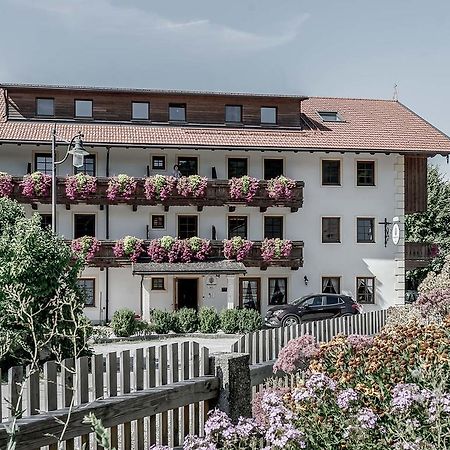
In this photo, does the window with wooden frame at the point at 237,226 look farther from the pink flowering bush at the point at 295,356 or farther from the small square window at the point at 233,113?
the pink flowering bush at the point at 295,356

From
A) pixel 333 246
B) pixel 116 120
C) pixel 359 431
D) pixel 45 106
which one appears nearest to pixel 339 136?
pixel 333 246

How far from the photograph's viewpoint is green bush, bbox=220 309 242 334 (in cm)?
2869

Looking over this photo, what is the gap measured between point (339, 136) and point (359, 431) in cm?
3180

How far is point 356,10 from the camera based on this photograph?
1152 centimetres

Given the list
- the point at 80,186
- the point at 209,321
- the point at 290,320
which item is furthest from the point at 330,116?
the point at 209,321

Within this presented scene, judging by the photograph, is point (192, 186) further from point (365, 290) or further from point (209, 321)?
point (365, 290)

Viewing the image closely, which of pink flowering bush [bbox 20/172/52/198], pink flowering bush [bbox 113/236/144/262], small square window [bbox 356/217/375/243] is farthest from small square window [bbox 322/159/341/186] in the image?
pink flowering bush [bbox 20/172/52/198]

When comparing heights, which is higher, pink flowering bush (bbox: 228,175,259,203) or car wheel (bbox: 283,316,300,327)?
pink flowering bush (bbox: 228,175,259,203)

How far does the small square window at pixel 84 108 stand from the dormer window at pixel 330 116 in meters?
12.1

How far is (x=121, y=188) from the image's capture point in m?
31.1

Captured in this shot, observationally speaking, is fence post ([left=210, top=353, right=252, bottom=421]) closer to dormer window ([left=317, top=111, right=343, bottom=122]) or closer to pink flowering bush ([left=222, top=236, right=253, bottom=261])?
pink flowering bush ([left=222, top=236, right=253, bottom=261])

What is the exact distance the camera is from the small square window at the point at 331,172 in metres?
34.5

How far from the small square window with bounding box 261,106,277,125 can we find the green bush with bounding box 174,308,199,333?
11107 millimetres

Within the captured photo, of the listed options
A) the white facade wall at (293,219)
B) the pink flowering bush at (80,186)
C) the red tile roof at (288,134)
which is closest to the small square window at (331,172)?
the white facade wall at (293,219)
